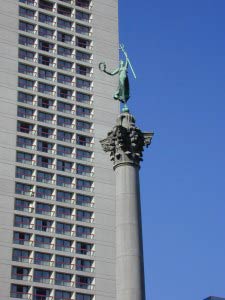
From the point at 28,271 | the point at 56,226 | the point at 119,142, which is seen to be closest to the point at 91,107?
the point at 56,226

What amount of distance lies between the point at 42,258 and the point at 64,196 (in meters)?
10.2

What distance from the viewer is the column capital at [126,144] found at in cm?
4941

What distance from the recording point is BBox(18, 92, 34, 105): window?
4343 inches

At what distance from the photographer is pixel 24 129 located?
109m

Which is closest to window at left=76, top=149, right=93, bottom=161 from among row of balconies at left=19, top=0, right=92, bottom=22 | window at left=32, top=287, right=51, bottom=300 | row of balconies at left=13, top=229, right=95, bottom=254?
row of balconies at left=13, top=229, right=95, bottom=254

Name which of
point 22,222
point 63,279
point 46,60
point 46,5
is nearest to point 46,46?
point 46,60

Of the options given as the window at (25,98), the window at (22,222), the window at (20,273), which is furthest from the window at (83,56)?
the window at (20,273)

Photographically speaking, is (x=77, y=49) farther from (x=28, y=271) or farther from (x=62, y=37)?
(x=28, y=271)

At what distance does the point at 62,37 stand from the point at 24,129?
58.6ft

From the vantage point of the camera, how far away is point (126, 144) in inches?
1950

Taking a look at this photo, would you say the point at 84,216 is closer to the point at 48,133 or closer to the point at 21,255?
the point at 21,255

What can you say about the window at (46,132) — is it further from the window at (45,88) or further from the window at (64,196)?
the window at (64,196)

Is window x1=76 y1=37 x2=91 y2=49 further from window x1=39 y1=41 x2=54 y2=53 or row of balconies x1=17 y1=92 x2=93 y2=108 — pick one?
row of balconies x1=17 y1=92 x2=93 y2=108

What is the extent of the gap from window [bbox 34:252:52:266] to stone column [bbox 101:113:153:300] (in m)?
54.3
